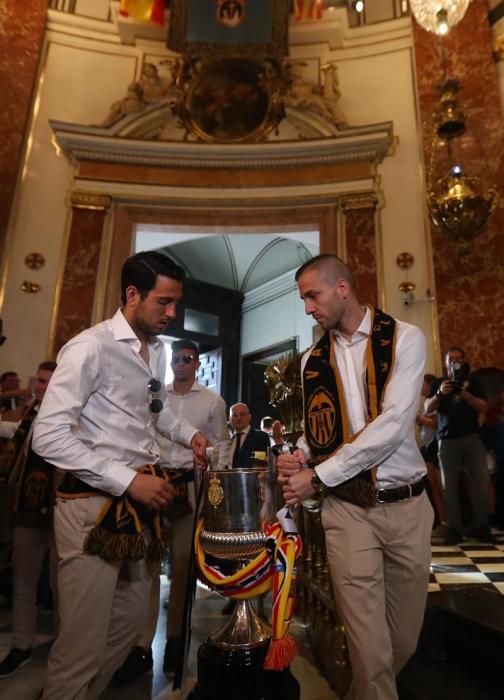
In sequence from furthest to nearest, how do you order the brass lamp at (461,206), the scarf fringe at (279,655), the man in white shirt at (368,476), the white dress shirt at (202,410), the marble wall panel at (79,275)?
the marble wall panel at (79,275)
the brass lamp at (461,206)
the white dress shirt at (202,410)
the man in white shirt at (368,476)
the scarf fringe at (279,655)

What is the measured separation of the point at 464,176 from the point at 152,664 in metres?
6.14

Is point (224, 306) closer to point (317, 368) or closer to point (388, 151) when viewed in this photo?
point (388, 151)

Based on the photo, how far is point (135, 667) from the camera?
2225 millimetres

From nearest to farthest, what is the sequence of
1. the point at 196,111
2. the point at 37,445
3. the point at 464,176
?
1. the point at 37,445
2. the point at 464,176
3. the point at 196,111

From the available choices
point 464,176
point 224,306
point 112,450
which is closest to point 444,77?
point 464,176

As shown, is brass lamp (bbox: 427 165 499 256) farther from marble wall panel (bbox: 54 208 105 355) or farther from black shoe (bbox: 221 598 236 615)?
black shoe (bbox: 221 598 236 615)

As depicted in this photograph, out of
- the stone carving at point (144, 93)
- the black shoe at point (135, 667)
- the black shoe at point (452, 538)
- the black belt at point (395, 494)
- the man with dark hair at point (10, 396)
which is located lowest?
the black shoe at point (135, 667)

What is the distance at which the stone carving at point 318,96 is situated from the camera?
7.34 meters

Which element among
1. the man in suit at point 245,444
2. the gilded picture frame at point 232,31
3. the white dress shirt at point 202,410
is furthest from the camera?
the gilded picture frame at point 232,31

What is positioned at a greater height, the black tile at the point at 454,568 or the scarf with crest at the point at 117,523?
the scarf with crest at the point at 117,523

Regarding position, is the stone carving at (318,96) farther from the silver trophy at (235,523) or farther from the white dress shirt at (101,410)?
the silver trophy at (235,523)

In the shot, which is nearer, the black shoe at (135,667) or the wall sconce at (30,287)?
the black shoe at (135,667)

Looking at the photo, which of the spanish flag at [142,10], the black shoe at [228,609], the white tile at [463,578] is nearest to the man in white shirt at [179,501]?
the black shoe at [228,609]

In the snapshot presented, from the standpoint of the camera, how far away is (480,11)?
714cm
